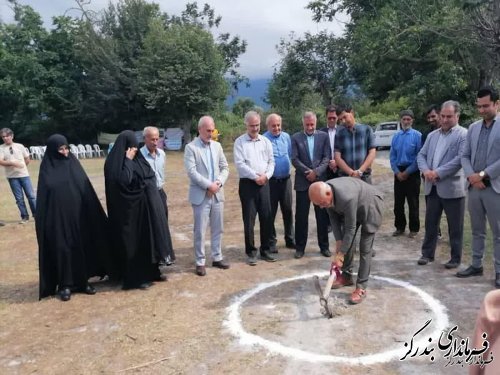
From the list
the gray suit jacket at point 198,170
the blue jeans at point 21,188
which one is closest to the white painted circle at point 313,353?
the gray suit jacket at point 198,170

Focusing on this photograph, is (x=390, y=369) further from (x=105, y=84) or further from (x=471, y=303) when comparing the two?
(x=105, y=84)

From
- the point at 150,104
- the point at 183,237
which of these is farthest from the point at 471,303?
the point at 150,104

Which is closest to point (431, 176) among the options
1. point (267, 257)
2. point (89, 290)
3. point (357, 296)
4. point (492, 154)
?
point (492, 154)

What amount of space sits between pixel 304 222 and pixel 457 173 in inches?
81.6

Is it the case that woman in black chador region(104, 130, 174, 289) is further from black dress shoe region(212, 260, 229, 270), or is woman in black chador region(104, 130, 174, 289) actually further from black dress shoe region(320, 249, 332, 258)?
black dress shoe region(320, 249, 332, 258)

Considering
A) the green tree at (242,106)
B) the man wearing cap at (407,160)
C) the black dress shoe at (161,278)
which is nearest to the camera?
the black dress shoe at (161,278)

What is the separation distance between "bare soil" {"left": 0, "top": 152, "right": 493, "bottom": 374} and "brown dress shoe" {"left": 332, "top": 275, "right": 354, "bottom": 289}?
Answer: 172 millimetres

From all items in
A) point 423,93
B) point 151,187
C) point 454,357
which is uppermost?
point 423,93

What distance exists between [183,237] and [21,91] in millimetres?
28281

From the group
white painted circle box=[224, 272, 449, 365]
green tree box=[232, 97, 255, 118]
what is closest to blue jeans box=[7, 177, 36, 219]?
white painted circle box=[224, 272, 449, 365]

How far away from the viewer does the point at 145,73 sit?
89.1 feet

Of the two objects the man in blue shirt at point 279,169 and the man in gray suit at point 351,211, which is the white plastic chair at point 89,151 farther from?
the man in gray suit at point 351,211

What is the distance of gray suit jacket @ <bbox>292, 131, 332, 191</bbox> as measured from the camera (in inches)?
252

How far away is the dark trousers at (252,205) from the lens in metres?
6.18
